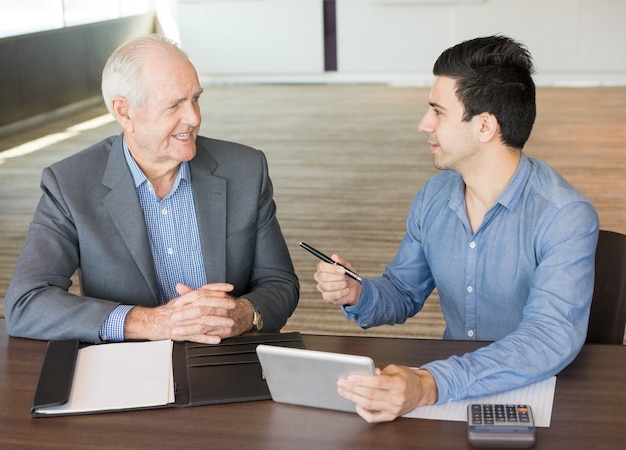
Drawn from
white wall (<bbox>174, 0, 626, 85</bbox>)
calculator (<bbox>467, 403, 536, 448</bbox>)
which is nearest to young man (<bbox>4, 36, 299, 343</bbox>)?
calculator (<bbox>467, 403, 536, 448</bbox>)

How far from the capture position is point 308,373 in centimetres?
164

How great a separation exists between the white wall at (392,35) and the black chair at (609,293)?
405 inches

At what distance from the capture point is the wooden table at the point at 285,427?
1553mm

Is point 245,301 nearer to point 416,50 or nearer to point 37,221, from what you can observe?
point 37,221

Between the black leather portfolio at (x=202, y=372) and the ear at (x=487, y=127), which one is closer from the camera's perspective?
the black leather portfolio at (x=202, y=372)

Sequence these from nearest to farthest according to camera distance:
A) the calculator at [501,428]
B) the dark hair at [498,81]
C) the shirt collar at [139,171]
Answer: the calculator at [501,428] < the dark hair at [498,81] < the shirt collar at [139,171]

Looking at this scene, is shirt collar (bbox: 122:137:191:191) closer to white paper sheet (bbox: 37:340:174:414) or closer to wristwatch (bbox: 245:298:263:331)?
wristwatch (bbox: 245:298:263:331)

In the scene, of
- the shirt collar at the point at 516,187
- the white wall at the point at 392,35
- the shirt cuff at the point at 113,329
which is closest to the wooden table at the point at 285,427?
the shirt cuff at the point at 113,329

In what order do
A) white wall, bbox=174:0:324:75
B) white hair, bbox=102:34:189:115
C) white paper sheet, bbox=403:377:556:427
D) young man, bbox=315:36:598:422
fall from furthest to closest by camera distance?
white wall, bbox=174:0:324:75 < white hair, bbox=102:34:189:115 < young man, bbox=315:36:598:422 < white paper sheet, bbox=403:377:556:427

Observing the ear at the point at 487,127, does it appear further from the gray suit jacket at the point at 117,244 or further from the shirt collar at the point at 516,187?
the gray suit jacket at the point at 117,244

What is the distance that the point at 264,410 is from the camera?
5.51 feet

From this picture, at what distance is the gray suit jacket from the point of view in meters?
2.10

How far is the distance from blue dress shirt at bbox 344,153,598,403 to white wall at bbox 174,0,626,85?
10.2 meters

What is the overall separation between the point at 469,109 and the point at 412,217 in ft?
1.11
